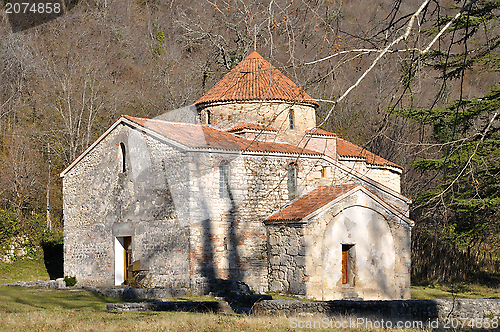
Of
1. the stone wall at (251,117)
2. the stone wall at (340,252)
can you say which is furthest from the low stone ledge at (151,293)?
the stone wall at (251,117)

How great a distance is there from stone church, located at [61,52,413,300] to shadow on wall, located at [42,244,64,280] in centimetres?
630

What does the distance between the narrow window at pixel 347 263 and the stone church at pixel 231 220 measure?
0.03 meters

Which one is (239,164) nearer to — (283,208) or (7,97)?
(283,208)

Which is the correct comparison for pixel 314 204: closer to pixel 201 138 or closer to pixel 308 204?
pixel 308 204

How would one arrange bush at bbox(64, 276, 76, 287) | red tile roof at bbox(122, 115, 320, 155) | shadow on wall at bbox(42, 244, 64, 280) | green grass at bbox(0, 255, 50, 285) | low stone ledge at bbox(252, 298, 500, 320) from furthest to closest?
shadow on wall at bbox(42, 244, 64, 280)
green grass at bbox(0, 255, 50, 285)
bush at bbox(64, 276, 76, 287)
red tile roof at bbox(122, 115, 320, 155)
low stone ledge at bbox(252, 298, 500, 320)

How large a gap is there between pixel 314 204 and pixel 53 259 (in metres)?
15.1

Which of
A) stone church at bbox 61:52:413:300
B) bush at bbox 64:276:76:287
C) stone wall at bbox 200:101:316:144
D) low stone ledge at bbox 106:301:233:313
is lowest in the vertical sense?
bush at bbox 64:276:76:287

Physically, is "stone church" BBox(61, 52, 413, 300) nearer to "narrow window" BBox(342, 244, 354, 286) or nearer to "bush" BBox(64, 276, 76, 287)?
"narrow window" BBox(342, 244, 354, 286)

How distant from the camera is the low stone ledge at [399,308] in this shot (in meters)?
11.3

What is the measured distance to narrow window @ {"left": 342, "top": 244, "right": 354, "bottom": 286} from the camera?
17.4 metres

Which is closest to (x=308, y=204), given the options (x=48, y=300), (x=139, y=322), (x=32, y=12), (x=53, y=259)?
(x=48, y=300)

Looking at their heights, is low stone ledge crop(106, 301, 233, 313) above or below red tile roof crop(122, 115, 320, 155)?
below

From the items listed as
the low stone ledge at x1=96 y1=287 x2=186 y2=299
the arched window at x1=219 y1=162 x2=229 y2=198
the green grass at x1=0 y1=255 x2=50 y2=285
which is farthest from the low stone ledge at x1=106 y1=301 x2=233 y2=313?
the green grass at x1=0 y1=255 x2=50 y2=285

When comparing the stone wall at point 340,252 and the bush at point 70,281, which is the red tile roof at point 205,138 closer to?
the stone wall at point 340,252
